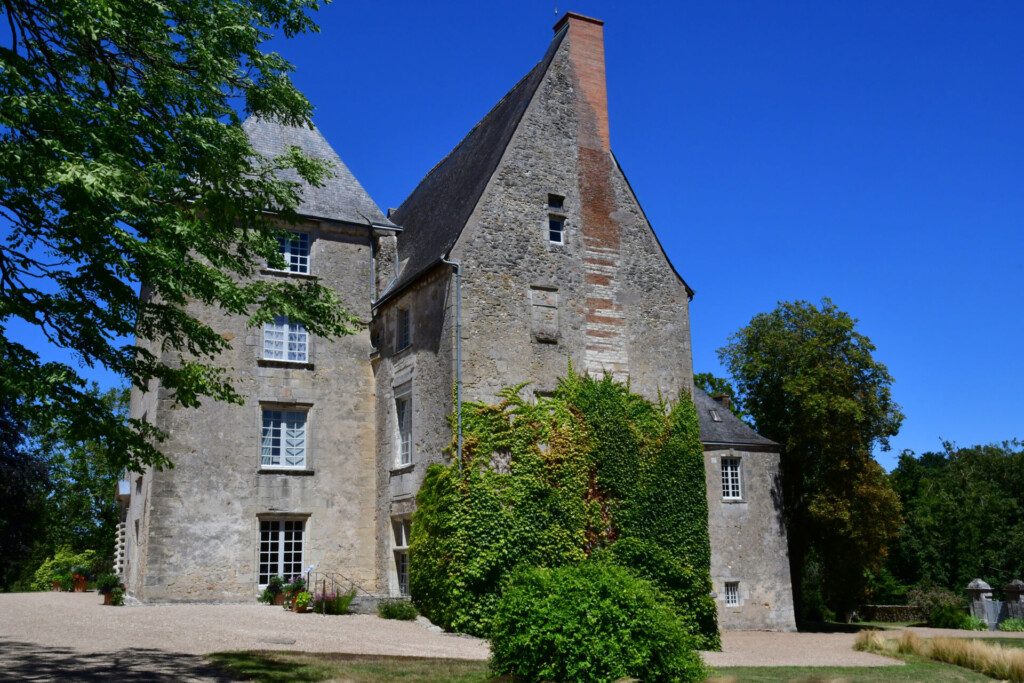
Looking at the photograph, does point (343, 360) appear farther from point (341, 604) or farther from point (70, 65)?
point (70, 65)

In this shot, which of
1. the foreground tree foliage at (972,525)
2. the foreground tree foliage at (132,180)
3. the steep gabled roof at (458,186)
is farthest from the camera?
the foreground tree foliage at (972,525)

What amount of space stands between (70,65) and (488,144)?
44.8 feet

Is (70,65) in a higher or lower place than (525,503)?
higher

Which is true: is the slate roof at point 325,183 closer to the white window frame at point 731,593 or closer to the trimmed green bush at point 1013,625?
the white window frame at point 731,593

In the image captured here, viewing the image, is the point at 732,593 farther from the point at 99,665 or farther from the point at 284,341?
the point at 99,665

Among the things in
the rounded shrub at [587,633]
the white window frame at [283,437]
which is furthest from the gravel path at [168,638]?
the white window frame at [283,437]

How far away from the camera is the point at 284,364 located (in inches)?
890

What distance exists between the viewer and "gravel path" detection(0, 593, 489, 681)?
36.5ft

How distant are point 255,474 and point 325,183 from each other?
8741 mm

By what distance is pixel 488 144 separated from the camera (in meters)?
23.6

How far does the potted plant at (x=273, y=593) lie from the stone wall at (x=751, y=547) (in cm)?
1333

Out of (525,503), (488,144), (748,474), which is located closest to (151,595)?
(525,503)

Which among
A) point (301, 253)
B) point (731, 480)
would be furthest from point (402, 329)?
point (731, 480)

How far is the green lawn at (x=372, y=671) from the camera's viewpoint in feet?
36.5
